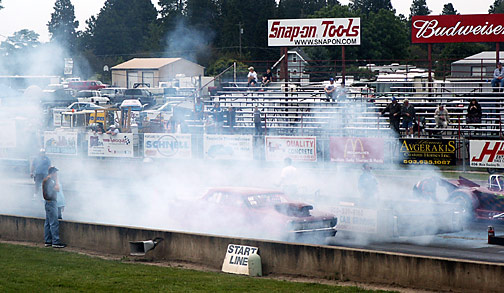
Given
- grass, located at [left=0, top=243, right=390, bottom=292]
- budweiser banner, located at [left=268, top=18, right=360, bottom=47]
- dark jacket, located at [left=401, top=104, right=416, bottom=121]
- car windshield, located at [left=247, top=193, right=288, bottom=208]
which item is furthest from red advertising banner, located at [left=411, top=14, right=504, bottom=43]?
grass, located at [left=0, top=243, right=390, bottom=292]

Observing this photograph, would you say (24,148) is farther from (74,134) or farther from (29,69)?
(29,69)

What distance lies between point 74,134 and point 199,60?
34.6 meters

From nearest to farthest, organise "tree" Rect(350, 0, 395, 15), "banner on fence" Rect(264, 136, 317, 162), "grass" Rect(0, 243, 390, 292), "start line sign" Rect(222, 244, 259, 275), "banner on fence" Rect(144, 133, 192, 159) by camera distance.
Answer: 1. "grass" Rect(0, 243, 390, 292)
2. "start line sign" Rect(222, 244, 259, 275)
3. "banner on fence" Rect(264, 136, 317, 162)
4. "banner on fence" Rect(144, 133, 192, 159)
5. "tree" Rect(350, 0, 395, 15)

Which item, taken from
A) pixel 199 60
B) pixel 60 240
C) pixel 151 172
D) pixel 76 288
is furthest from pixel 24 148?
pixel 199 60

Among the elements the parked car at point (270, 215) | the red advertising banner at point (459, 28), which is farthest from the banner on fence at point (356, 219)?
the red advertising banner at point (459, 28)

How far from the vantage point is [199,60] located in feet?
200

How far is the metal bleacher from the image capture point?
963 inches

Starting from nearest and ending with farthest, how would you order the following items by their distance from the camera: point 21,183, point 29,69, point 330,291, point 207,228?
point 330,291 < point 207,228 < point 29,69 < point 21,183

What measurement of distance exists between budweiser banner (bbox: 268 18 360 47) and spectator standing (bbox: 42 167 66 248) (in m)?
19.1

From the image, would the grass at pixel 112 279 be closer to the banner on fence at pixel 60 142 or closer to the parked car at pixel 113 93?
the banner on fence at pixel 60 142

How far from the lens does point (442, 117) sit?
24.3 meters

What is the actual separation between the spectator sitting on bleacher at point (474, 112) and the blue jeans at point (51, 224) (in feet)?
51.0

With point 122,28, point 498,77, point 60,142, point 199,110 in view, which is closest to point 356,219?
point 498,77

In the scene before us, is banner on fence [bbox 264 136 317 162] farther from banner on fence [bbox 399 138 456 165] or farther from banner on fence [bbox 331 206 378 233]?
banner on fence [bbox 331 206 378 233]
